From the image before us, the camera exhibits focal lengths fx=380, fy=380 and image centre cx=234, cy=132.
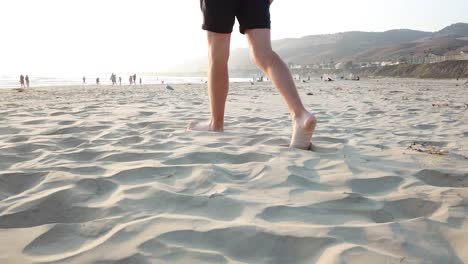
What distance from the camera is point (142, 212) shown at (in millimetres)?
1242

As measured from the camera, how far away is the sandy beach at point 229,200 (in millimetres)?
995

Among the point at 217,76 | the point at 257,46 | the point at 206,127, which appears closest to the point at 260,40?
the point at 257,46

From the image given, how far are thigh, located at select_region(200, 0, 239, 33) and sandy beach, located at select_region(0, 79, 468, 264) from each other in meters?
0.70

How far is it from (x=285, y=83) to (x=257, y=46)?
0.31 m

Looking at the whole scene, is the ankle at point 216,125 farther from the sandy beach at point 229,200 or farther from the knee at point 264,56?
the knee at point 264,56

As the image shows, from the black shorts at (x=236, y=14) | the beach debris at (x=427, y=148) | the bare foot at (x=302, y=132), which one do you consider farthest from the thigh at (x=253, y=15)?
the beach debris at (x=427, y=148)

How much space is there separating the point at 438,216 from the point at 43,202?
131 cm

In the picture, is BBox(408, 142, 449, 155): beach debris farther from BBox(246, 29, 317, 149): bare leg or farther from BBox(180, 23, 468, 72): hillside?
BBox(180, 23, 468, 72): hillside

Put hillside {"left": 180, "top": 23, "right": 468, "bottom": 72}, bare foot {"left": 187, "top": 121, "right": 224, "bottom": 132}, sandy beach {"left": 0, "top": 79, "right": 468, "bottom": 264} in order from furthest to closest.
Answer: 1. hillside {"left": 180, "top": 23, "right": 468, "bottom": 72}
2. bare foot {"left": 187, "top": 121, "right": 224, "bottom": 132}
3. sandy beach {"left": 0, "top": 79, "right": 468, "bottom": 264}

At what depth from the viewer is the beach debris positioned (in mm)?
2068

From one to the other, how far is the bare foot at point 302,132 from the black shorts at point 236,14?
65 centimetres

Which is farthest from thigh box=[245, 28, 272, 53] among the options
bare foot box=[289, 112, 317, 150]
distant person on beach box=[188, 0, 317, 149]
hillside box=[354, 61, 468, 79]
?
hillside box=[354, 61, 468, 79]

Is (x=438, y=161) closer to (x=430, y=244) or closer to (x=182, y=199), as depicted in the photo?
(x=430, y=244)

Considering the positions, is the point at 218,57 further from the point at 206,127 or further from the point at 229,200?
the point at 229,200
